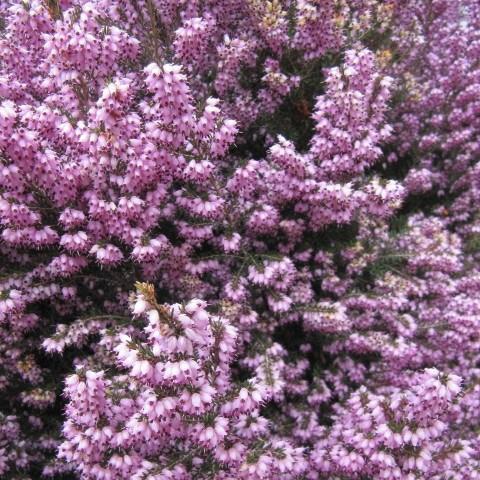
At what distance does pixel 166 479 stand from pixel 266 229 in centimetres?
229

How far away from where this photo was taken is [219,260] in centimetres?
498

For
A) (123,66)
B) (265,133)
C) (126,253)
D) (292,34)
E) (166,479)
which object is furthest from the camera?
(265,133)

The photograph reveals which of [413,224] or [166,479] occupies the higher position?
[413,224]

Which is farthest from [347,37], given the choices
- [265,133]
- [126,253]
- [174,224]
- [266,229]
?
[126,253]

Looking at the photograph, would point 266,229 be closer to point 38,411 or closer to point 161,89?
point 161,89

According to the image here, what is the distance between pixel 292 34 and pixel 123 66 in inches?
67.5

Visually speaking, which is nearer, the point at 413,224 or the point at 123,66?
the point at 123,66

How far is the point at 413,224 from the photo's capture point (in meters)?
6.07

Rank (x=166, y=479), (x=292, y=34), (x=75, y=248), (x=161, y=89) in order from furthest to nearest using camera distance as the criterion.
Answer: (x=292, y=34)
(x=75, y=248)
(x=161, y=89)
(x=166, y=479)

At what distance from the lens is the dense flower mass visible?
10.9 ft

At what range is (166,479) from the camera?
10.4 feet

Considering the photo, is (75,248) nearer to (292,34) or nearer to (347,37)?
(292,34)

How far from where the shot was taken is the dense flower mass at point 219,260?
10.9ft

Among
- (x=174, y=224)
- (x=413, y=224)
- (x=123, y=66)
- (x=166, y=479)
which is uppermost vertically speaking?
(x=123, y=66)
